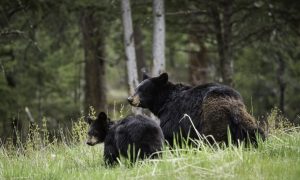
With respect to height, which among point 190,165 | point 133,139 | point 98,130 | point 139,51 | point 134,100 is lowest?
point 190,165

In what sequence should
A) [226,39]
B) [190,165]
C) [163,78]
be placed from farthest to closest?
[226,39] < [163,78] < [190,165]

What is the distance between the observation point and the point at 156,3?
12.7 metres

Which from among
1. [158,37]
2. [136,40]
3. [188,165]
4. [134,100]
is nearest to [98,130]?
[134,100]

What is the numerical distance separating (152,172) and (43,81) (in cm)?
1463

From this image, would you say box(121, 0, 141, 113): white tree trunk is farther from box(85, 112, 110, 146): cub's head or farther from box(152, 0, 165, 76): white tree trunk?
box(85, 112, 110, 146): cub's head

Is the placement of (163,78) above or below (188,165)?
above

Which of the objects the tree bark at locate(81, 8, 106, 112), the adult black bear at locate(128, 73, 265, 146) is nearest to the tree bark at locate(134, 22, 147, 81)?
the tree bark at locate(81, 8, 106, 112)

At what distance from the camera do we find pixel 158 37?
42.2ft

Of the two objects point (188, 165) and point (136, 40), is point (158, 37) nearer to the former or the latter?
point (188, 165)

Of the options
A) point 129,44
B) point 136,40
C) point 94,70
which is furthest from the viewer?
point 136,40

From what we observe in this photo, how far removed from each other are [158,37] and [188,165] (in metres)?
7.53

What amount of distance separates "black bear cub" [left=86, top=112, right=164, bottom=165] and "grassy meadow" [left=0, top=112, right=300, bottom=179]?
0.78ft

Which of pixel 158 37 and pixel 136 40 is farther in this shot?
pixel 136 40

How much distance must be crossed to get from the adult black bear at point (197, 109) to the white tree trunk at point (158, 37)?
3.43 meters
